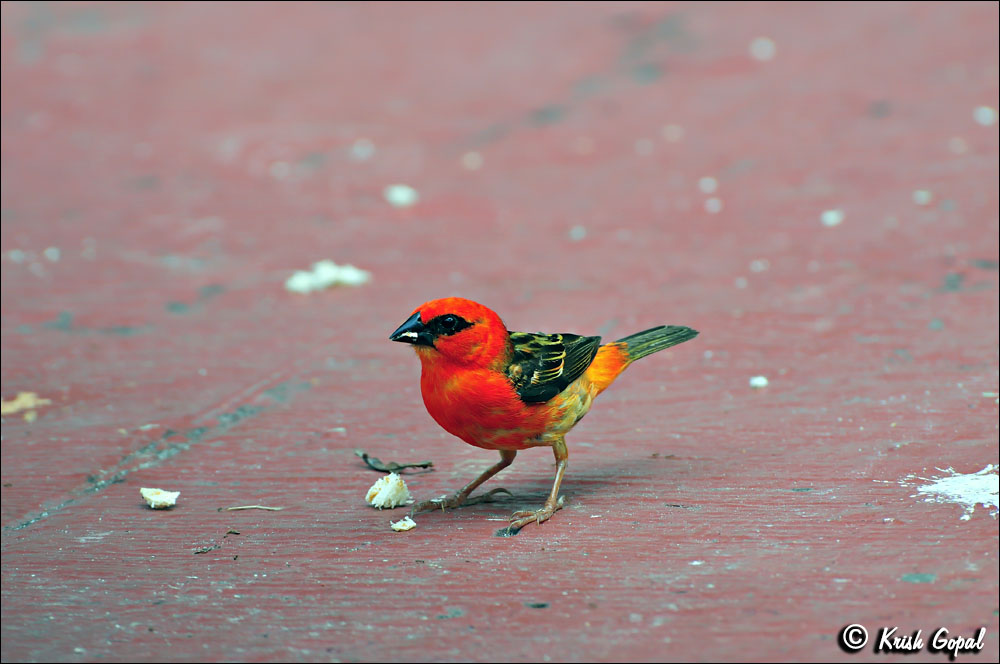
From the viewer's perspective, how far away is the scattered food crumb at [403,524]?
371cm

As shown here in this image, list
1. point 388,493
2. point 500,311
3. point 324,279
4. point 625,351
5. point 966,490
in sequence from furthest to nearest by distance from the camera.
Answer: point 324,279
point 500,311
point 625,351
point 388,493
point 966,490

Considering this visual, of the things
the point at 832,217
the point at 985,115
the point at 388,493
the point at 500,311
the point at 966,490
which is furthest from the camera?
the point at 985,115

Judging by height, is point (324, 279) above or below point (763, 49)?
below

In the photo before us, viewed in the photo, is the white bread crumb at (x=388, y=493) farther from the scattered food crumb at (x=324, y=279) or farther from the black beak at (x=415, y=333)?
the scattered food crumb at (x=324, y=279)

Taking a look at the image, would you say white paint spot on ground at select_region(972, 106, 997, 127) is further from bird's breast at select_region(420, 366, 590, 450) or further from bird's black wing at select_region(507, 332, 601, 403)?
bird's breast at select_region(420, 366, 590, 450)

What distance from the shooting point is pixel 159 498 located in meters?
3.99

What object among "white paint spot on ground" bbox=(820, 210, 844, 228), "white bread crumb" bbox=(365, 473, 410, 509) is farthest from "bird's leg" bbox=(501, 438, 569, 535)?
"white paint spot on ground" bbox=(820, 210, 844, 228)

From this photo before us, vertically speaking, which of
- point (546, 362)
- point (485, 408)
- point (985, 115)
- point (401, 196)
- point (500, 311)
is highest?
point (985, 115)

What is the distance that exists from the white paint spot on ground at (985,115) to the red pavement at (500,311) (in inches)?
7.4

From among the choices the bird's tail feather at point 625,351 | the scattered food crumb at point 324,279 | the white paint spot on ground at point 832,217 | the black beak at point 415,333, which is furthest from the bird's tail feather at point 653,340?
the white paint spot on ground at point 832,217

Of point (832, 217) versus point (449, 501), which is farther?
point (832, 217)

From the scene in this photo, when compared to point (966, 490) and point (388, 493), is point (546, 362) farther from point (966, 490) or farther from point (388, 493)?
point (966, 490)

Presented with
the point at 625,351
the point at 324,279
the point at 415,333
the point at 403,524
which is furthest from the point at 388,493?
the point at 324,279

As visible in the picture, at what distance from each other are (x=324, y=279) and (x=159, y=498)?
3312 mm
